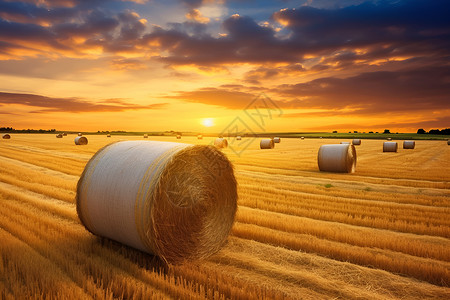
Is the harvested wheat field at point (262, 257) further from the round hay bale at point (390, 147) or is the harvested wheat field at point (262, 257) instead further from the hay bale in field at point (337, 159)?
the round hay bale at point (390, 147)

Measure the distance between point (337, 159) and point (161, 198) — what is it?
14617 millimetres

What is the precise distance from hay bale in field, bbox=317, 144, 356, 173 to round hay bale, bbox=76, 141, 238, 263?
41.9ft

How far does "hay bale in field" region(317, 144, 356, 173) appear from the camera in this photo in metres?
18.4

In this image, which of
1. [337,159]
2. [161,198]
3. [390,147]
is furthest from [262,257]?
[390,147]

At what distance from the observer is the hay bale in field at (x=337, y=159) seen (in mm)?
18406

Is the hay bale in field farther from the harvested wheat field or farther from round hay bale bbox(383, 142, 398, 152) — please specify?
round hay bale bbox(383, 142, 398, 152)

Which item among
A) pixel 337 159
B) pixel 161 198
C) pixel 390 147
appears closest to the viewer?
pixel 161 198

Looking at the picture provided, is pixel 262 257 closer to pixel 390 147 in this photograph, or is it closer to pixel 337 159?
pixel 337 159

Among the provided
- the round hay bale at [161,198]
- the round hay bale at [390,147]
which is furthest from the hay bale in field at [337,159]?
the round hay bale at [390,147]

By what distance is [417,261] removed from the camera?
588 centimetres

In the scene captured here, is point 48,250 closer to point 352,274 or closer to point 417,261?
point 352,274

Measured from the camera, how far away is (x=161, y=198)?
5.85 meters

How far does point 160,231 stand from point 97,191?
57.6 inches

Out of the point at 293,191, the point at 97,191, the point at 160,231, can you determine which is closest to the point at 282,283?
the point at 160,231
